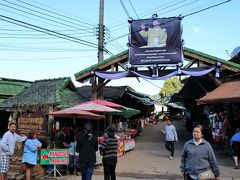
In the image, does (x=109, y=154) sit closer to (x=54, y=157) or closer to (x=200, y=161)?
(x=200, y=161)

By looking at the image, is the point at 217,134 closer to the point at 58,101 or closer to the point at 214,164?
the point at 58,101

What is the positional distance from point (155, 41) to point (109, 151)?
326 inches

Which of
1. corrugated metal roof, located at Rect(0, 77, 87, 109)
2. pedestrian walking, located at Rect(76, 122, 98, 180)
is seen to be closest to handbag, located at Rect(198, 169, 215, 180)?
pedestrian walking, located at Rect(76, 122, 98, 180)

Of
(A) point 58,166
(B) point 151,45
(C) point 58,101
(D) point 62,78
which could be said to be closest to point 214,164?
(A) point 58,166

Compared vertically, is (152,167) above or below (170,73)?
below

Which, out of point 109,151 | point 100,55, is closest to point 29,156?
point 109,151

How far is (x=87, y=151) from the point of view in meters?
7.94

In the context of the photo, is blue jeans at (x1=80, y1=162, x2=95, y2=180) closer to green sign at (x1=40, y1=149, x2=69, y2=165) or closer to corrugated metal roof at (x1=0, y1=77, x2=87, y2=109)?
green sign at (x1=40, y1=149, x2=69, y2=165)

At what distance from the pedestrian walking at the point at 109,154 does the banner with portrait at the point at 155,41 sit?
25.0 ft

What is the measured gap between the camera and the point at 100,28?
18.1m

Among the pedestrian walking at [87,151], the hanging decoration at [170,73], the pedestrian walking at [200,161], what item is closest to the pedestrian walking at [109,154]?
the pedestrian walking at [87,151]

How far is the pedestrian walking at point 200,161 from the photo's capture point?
5591 mm

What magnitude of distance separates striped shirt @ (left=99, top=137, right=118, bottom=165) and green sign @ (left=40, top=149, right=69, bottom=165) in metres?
3.44

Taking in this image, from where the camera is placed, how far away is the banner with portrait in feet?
49.3
